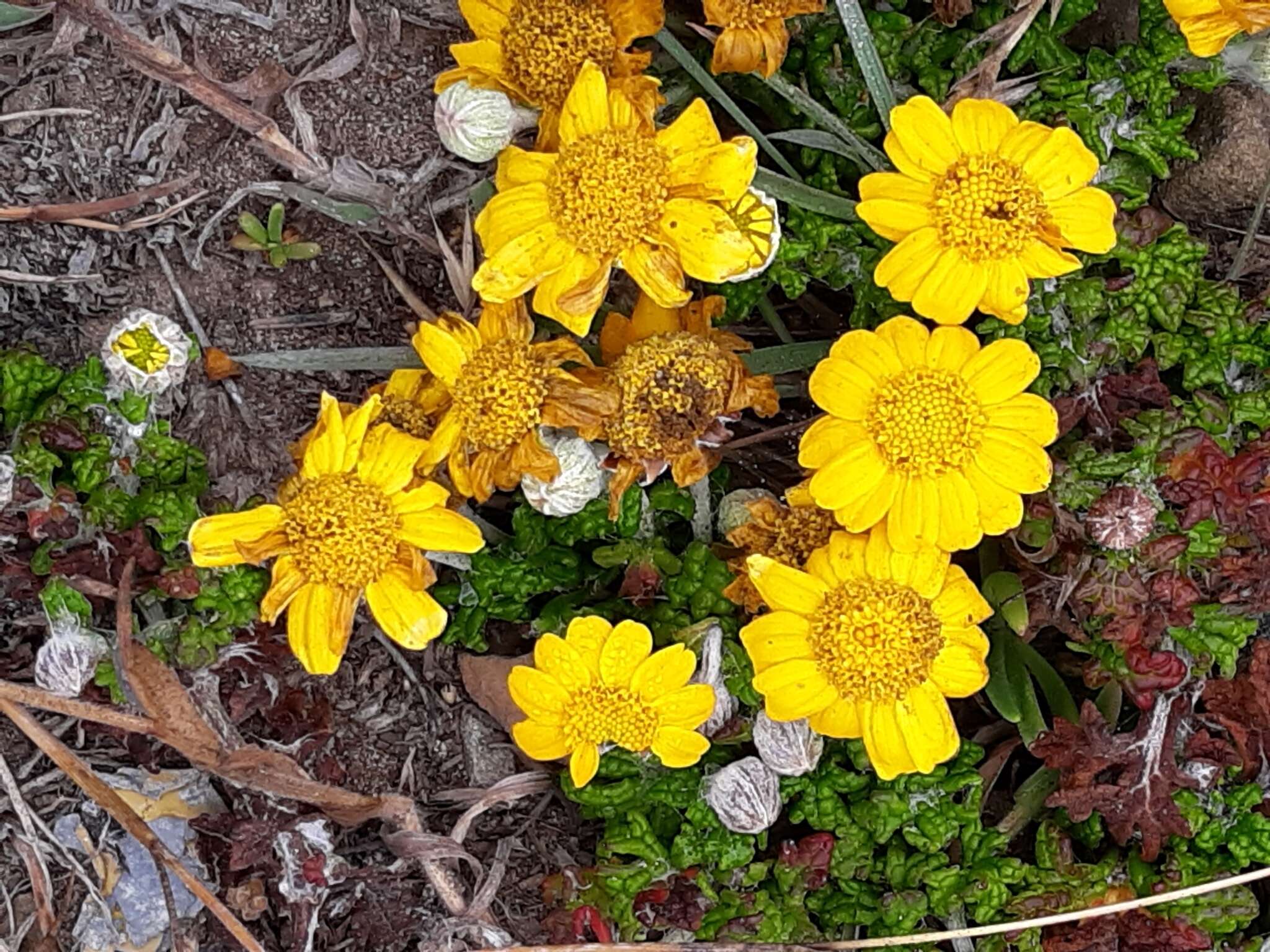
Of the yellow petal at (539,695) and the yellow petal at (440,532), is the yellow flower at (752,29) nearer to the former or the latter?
the yellow petal at (440,532)

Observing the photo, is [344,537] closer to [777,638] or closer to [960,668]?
[777,638]

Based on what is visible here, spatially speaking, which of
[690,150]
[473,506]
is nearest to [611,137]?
[690,150]

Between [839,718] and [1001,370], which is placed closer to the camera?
[1001,370]

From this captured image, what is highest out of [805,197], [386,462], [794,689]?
[805,197]

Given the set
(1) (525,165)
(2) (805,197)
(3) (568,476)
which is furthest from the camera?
(2) (805,197)

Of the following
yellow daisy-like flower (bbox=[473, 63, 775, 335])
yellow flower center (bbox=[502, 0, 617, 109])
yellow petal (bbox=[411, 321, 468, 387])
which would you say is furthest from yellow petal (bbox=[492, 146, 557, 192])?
yellow petal (bbox=[411, 321, 468, 387])

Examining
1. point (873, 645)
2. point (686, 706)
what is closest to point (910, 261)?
point (873, 645)

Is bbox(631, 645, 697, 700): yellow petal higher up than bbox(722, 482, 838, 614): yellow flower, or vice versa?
bbox(722, 482, 838, 614): yellow flower

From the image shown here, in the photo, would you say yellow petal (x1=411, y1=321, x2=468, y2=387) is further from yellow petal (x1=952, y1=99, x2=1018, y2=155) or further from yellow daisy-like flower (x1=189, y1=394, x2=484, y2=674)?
yellow petal (x1=952, y1=99, x2=1018, y2=155)
